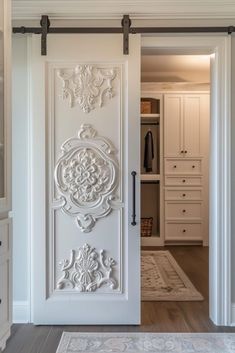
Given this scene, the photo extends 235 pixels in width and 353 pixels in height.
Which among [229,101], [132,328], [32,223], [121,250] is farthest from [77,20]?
[132,328]

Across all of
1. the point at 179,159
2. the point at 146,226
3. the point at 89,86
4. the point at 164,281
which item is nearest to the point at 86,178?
the point at 89,86

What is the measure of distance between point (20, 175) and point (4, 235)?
0.89 meters

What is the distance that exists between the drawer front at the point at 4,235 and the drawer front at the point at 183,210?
13.4 ft

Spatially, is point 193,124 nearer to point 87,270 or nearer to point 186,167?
point 186,167

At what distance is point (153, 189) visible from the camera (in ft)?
20.9

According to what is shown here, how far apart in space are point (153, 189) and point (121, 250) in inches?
135

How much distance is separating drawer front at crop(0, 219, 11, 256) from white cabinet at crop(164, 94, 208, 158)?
4123 millimetres

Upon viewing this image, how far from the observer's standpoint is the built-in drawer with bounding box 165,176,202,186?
6109 mm

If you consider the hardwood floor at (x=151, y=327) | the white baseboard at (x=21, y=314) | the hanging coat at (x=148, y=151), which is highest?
the hanging coat at (x=148, y=151)

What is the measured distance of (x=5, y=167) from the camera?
7.50 feet

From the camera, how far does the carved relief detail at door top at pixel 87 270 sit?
2992mm

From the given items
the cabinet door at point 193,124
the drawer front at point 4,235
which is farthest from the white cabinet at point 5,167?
the cabinet door at point 193,124

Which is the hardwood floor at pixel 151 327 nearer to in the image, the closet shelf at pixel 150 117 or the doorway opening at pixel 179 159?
the doorway opening at pixel 179 159

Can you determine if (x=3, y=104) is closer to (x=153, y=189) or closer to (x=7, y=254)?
(x=7, y=254)
